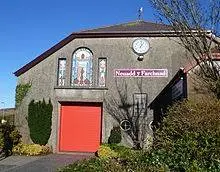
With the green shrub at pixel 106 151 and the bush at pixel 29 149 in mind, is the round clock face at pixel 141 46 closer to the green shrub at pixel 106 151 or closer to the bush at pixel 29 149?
the green shrub at pixel 106 151

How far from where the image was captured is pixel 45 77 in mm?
20828

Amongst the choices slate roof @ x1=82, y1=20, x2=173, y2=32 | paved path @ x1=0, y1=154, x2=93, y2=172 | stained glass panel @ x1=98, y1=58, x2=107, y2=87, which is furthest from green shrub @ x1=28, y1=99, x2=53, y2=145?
slate roof @ x1=82, y1=20, x2=173, y2=32

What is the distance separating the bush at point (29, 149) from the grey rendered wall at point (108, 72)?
116 cm

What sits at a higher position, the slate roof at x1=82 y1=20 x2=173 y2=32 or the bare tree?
the slate roof at x1=82 y1=20 x2=173 y2=32

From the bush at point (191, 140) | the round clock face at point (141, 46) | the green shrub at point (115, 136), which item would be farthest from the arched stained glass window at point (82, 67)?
the bush at point (191, 140)

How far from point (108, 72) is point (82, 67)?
136cm

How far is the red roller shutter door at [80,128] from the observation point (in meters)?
20.6

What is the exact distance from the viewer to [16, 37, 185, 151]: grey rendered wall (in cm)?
2008

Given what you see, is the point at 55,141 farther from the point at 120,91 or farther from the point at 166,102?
the point at 166,102

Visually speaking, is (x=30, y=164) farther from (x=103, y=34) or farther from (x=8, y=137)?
(x=103, y=34)

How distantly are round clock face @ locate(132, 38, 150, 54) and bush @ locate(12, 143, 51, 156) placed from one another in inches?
260

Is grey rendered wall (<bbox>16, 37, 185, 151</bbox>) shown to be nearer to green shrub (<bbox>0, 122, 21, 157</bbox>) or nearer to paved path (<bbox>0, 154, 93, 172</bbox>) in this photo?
green shrub (<bbox>0, 122, 21, 157</bbox>)

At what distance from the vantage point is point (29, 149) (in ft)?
61.8

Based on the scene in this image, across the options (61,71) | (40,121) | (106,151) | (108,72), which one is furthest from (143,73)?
(40,121)
